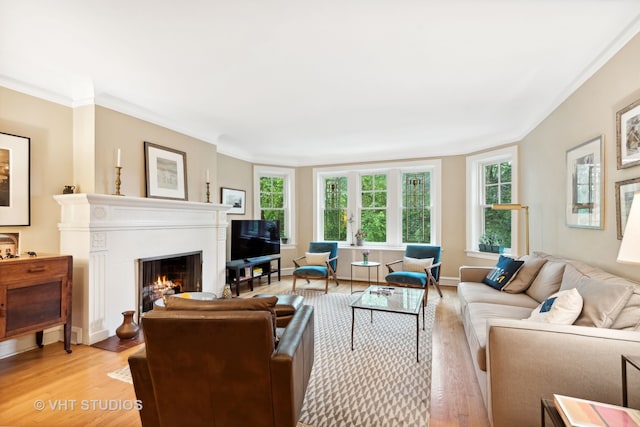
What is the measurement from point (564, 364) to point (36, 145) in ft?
14.7

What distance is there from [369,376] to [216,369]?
1386mm

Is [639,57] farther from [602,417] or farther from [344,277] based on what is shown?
[344,277]

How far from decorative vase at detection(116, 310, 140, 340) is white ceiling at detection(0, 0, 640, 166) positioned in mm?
2199

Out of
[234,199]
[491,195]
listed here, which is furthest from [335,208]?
[491,195]

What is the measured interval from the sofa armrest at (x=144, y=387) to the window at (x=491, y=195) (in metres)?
4.71

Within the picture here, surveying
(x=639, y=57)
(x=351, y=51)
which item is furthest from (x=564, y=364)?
(x=351, y=51)

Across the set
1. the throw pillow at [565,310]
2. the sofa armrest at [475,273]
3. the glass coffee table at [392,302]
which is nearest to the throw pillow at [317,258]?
the glass coffee table at [392,302]

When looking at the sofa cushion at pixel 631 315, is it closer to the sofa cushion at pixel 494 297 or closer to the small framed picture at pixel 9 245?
the sofa cushion at pixel 494 297

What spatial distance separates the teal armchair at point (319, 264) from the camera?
501 centimetres

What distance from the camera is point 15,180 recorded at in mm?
2809

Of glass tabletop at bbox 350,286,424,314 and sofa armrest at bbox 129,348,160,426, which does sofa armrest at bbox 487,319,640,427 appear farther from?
sofa armrest at bbox 129,348,160,426

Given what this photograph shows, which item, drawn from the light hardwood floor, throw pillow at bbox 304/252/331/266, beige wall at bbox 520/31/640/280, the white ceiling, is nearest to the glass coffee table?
the light hardwood floor

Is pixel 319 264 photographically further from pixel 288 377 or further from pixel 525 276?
pixel 288 377

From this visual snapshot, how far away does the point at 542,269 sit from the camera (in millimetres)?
3062
